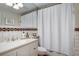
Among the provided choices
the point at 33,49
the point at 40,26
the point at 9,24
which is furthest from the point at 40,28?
the point at 9,24

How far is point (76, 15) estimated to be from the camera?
1738 mm

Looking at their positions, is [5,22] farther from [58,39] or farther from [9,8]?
[58,39]

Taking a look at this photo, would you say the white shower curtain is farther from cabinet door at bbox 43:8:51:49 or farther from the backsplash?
the backsplash

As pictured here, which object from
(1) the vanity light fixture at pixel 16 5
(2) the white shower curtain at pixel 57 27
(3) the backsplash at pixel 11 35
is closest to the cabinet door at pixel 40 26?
(2) the white shower curtain at pixel 57 27

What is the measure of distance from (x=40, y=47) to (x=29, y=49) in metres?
0.15

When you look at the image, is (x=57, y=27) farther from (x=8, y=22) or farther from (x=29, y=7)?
(x=8, y=22)

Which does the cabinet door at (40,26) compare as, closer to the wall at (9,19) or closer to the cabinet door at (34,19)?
the cabinet door at (34,19)

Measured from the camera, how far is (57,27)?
5.90 ft

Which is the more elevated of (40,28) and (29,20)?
(29,20)

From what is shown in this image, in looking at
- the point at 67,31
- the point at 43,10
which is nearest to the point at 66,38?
the point at 67,31

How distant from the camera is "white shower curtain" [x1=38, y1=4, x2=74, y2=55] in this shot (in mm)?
1751

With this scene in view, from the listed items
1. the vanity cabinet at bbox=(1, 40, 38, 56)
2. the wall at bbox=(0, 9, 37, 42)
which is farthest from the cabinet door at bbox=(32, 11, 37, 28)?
the vanity cabinet at bbox=(1, 40, 38, 56)

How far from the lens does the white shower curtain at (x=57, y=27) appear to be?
1.75m

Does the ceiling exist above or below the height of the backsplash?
above
